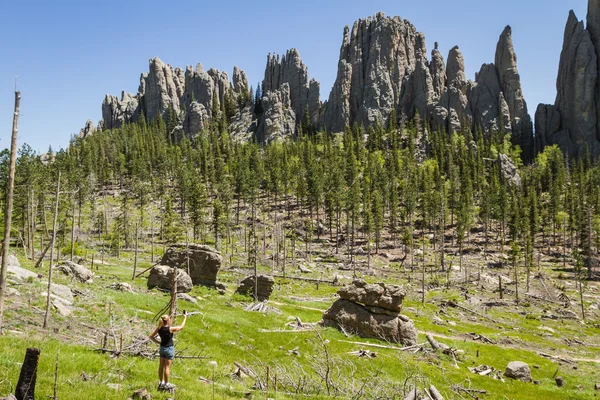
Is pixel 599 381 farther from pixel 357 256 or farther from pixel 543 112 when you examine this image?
pixel 543 112

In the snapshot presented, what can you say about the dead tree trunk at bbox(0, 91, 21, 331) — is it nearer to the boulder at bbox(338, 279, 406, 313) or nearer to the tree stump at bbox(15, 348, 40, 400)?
the tree stump at bbox(15, 348, 40, 400)

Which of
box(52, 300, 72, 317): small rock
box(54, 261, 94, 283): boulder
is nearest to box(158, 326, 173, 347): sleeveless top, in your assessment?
box(52, 300, 72, 317): small rock

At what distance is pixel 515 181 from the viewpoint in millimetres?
143125

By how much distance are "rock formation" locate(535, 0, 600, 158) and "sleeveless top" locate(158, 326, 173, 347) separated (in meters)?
189

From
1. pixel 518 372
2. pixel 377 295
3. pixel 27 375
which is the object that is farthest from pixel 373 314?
pixel 27 375

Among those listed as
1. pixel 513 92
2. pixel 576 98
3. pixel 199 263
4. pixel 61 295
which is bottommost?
pixel 199 263

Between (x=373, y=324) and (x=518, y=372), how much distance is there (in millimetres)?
11533

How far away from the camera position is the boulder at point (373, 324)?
32844 millimetres

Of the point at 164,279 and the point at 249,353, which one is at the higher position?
the point at 164,279

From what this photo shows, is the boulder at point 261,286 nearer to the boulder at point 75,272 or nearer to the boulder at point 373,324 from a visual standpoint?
the boulder at point 373,324

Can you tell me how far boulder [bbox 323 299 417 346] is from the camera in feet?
108

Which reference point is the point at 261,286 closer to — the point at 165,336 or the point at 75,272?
the point at 75,272

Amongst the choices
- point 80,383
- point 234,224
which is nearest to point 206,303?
point 80,383

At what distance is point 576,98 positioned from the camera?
164m
